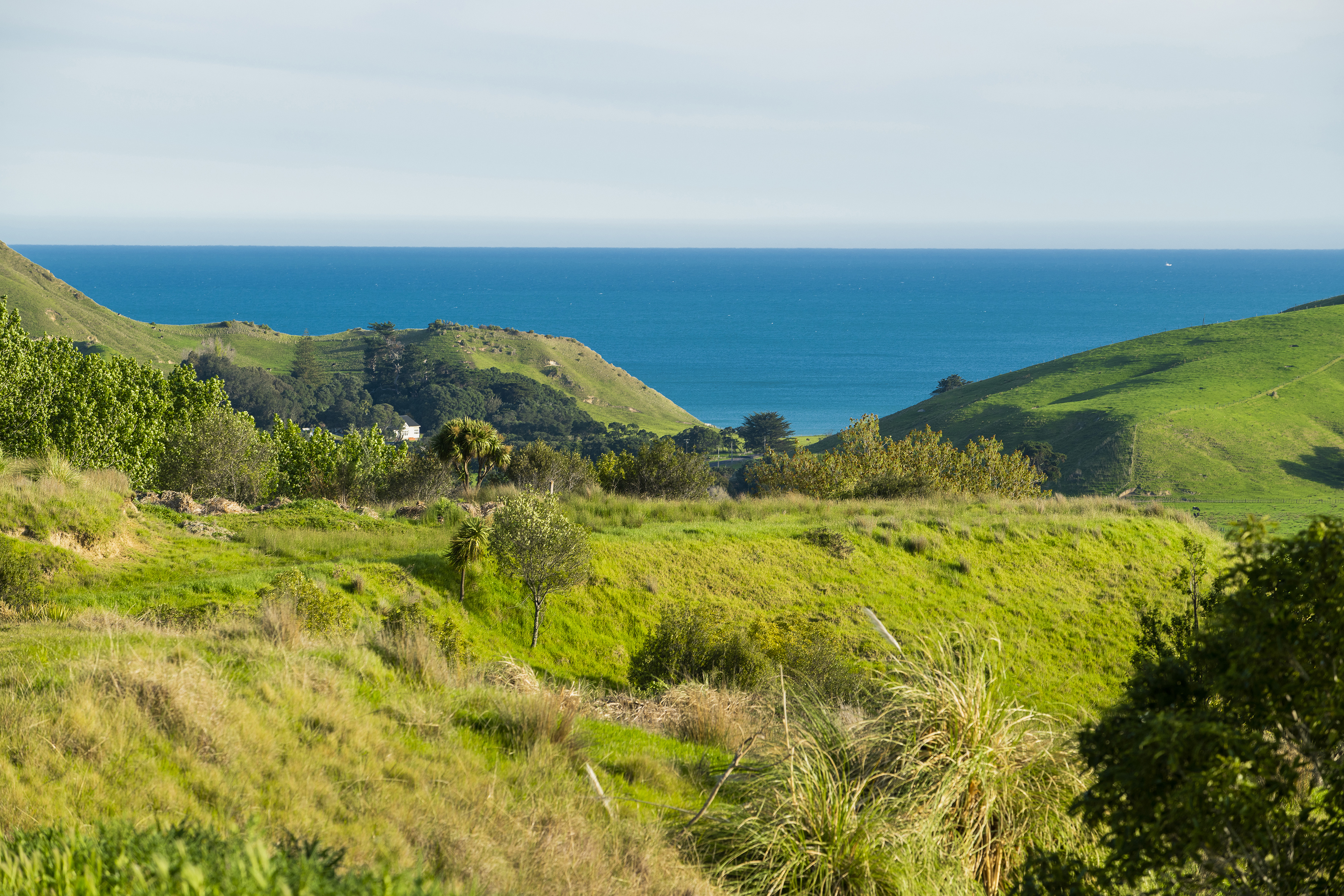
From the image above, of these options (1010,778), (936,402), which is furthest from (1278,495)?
(1010,778)

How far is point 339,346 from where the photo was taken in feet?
499

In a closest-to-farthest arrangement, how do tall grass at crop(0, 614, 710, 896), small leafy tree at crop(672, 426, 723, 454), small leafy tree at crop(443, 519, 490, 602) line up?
tall grass at crop(0, 614, 710, 896) < small leafy tree at crop(443, 519, 490, 602) < small leafy tree at crop(672, 426, 723, 454)

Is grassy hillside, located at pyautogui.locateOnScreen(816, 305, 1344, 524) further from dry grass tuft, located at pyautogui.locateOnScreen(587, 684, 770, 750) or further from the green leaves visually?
the green leaves

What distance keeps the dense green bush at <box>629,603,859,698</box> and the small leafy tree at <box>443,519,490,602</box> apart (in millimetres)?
4480

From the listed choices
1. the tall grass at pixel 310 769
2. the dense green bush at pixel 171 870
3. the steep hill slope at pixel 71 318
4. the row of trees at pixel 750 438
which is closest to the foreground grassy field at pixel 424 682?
the tall grass at pixel 310 769

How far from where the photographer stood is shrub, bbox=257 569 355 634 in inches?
522

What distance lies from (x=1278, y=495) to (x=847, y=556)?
60.4 meters

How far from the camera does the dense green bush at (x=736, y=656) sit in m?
15.0

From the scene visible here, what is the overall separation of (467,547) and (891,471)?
2655cm

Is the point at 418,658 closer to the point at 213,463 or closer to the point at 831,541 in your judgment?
the point at 831,541

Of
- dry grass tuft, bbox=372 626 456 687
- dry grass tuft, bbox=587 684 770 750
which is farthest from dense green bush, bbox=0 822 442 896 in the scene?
dry grass tuft, bbox=587 684 770 750

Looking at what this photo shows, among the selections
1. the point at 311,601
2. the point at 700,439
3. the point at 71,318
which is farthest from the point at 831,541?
the point at 71,318

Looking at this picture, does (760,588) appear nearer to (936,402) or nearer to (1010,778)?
(1010,778)

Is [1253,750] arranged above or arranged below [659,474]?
above
